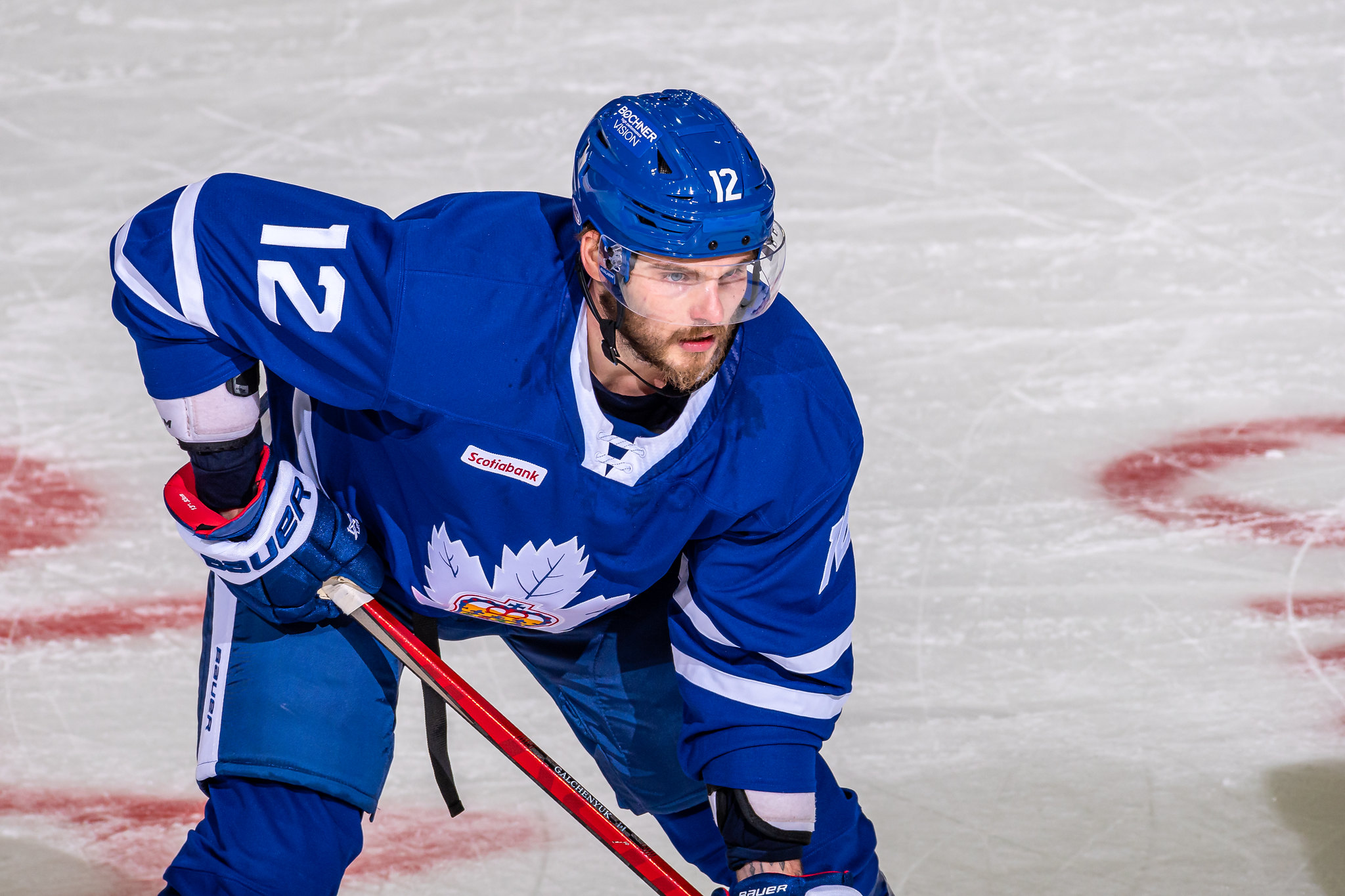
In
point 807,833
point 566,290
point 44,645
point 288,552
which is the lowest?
point 44,645

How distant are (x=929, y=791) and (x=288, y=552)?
1359 mm

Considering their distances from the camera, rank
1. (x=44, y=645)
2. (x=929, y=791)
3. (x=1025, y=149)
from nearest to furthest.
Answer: (x=929, y=791)
(x=44, y=645)
(x=1025, y=149)

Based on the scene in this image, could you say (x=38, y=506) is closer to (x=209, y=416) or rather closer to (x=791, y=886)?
(x=209, y=416)

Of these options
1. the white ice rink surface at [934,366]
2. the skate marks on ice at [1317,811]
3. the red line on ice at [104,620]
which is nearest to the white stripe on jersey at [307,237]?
the white ice rink surface at [934,366]

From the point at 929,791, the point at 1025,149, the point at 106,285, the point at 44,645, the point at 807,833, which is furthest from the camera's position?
the point at 1025,149

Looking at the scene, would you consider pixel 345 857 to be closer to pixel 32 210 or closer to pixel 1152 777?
pixel 1152 777

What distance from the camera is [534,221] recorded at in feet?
6.64

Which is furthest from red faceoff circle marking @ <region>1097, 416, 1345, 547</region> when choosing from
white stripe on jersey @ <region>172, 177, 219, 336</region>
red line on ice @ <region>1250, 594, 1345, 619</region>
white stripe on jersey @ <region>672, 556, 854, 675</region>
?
white stripe on jersey @ <region>172, 177, 219, 336</region>

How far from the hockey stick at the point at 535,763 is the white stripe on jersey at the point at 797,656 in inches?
12.8

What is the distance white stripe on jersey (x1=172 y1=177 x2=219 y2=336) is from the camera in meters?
1.97

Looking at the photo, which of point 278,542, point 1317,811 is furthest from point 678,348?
point 1317,811

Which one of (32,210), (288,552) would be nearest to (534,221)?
(288,552)

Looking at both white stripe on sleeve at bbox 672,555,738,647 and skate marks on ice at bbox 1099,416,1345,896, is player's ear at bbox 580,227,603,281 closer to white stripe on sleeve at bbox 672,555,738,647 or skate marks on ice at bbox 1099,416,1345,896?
white stripe on sleeve at bbox 672,555,738,647

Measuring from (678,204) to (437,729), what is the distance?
3.08 feet
